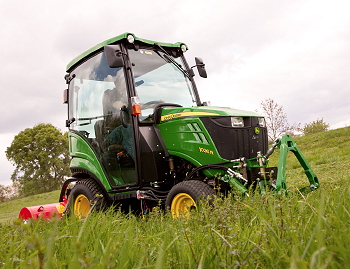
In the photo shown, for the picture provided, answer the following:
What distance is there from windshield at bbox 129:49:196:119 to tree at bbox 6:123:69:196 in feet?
97.2

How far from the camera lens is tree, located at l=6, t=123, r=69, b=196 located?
1296 inches

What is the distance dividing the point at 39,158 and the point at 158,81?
103ft

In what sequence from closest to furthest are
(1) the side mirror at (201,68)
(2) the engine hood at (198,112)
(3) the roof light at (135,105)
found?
(2) the engine hood at (198,112)
(3) the roof light at (135,105)
(1) the side mirror at (201,68)

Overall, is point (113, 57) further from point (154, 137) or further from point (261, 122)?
point (261, 122)

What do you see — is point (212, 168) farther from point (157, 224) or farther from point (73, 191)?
point (73, 191)

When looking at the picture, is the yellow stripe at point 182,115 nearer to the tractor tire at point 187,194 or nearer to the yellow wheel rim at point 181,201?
the tractor tire at point 187,194

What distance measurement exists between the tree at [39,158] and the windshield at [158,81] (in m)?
29.6

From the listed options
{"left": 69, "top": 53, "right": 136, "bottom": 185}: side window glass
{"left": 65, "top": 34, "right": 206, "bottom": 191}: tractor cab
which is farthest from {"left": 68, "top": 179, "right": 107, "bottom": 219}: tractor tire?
{"left": 69, "top": 53, "right": 136, "bottom": 185}: side window glass

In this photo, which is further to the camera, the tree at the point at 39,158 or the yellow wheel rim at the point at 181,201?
the tree at the point at 39,158

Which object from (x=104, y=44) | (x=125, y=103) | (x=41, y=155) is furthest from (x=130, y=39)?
A: (x=41, y=155)

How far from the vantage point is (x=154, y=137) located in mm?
4809

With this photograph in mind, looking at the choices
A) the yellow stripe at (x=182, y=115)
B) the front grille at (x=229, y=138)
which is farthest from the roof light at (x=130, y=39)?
the front grille at (x=229, y=138)

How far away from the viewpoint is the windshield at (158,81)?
495 cm

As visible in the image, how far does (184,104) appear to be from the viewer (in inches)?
209
